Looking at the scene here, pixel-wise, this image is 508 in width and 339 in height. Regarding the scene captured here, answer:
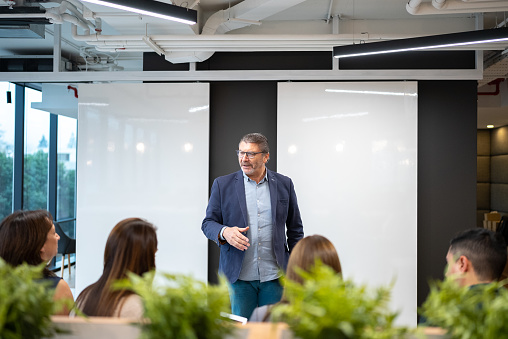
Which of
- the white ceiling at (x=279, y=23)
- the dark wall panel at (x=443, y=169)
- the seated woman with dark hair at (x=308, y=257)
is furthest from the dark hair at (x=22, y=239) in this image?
the dark wall panel at (x=443, y=169)

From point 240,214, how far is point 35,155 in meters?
5.95

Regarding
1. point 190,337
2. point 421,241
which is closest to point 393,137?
point 421,241

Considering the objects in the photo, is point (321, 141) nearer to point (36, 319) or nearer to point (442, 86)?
point (442, 86)

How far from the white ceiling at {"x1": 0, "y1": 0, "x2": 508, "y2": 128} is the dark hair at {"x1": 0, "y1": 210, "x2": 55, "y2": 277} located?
6.71 feet

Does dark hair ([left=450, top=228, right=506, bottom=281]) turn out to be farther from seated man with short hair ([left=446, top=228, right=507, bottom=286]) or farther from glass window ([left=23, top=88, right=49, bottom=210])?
glass window ([left=23, top=88, right=49, bottom=210])

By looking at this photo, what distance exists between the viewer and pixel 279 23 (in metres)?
5.32

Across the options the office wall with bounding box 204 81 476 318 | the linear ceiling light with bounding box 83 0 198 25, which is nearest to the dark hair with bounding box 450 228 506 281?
the linear ceiling light with bounding box 83 0 198 25

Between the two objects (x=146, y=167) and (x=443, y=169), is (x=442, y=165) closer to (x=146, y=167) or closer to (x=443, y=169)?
(x=443, y=169)

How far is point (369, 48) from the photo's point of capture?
3.90m

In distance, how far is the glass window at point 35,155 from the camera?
7891 mm

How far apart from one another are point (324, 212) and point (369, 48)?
171 centimetres

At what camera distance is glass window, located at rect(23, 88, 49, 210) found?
7.89 metres

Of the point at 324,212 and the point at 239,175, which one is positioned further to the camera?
the point at 324,212

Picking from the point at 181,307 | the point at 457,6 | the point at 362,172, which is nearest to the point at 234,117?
the point at 362,172
